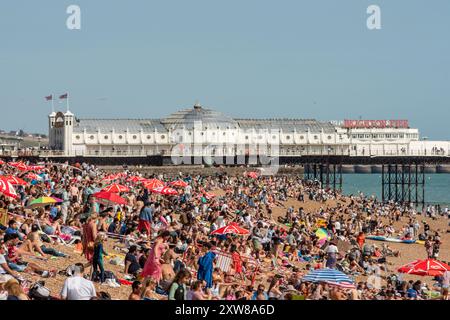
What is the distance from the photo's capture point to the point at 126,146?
10200 cm

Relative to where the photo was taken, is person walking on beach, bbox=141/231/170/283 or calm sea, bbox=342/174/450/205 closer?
person walking on beach, bbox=141/231/170/283

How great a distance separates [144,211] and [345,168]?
151 meters

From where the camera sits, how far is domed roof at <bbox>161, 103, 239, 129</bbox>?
100938 millimetres

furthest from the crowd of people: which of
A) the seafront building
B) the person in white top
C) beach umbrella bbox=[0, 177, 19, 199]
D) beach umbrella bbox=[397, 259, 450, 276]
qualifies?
the seafront building

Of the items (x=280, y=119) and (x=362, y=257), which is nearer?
(x=362, y=257)

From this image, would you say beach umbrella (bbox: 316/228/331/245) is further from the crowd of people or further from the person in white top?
the person in white top

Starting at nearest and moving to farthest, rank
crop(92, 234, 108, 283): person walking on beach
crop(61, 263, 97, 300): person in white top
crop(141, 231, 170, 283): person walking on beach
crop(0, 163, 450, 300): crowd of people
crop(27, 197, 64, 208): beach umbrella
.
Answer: crop(61, 263, 97, 300): person in white top
crop(0, 163, 450, 300): crowd of people
crop(141, 231, 170, 283): person walking on beach
crop(92, 234, 108, 283): person walking on beach
crop(27, 197, 64, 208): beach umbrella

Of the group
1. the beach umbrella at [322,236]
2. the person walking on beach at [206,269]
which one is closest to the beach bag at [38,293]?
the person walking on beach at [206,269]

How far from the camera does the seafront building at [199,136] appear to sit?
9756 cm

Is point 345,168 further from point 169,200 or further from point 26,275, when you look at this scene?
point 26,275

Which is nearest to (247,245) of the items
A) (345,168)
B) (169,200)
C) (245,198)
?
(169,200)

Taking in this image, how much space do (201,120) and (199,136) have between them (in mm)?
2616

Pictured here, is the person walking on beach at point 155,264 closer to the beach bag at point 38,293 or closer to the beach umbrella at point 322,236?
the beach bag at point 38,293

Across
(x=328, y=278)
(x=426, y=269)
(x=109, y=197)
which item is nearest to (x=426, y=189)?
(x=109, y=197)
